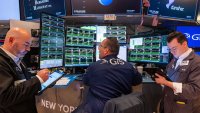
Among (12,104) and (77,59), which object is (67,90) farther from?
(12,104)

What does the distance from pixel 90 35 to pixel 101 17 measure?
1.16ft

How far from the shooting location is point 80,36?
385 cm

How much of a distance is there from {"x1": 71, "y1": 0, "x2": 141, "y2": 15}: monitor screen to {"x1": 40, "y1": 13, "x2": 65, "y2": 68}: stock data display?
511 millimetres

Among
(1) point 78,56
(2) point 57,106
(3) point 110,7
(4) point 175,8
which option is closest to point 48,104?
(2) point 57,106

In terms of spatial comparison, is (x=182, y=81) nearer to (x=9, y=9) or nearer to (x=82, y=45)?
(x=82, y=45)

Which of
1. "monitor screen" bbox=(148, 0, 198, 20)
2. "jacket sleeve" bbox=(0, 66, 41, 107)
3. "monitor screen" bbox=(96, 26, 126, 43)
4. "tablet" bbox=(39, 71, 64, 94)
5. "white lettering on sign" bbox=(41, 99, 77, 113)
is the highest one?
"monitor screen" bbox=(148, 0, 198, 20)

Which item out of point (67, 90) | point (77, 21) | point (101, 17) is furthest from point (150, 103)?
point (77, 21)

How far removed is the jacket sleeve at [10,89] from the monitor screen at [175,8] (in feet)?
8.08

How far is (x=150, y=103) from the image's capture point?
3539 millimetres

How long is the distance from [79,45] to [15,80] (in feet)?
6.78

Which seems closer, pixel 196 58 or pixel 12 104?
pixel 12 104

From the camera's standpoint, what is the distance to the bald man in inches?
66.3

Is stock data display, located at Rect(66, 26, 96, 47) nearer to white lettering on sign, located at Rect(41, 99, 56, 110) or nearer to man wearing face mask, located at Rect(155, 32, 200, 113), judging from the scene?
white lettering on sign, located at Rect(41, 99, 56, 110)

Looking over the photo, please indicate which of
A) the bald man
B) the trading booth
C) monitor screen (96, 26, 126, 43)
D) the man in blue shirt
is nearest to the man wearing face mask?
the man in blue shirt
